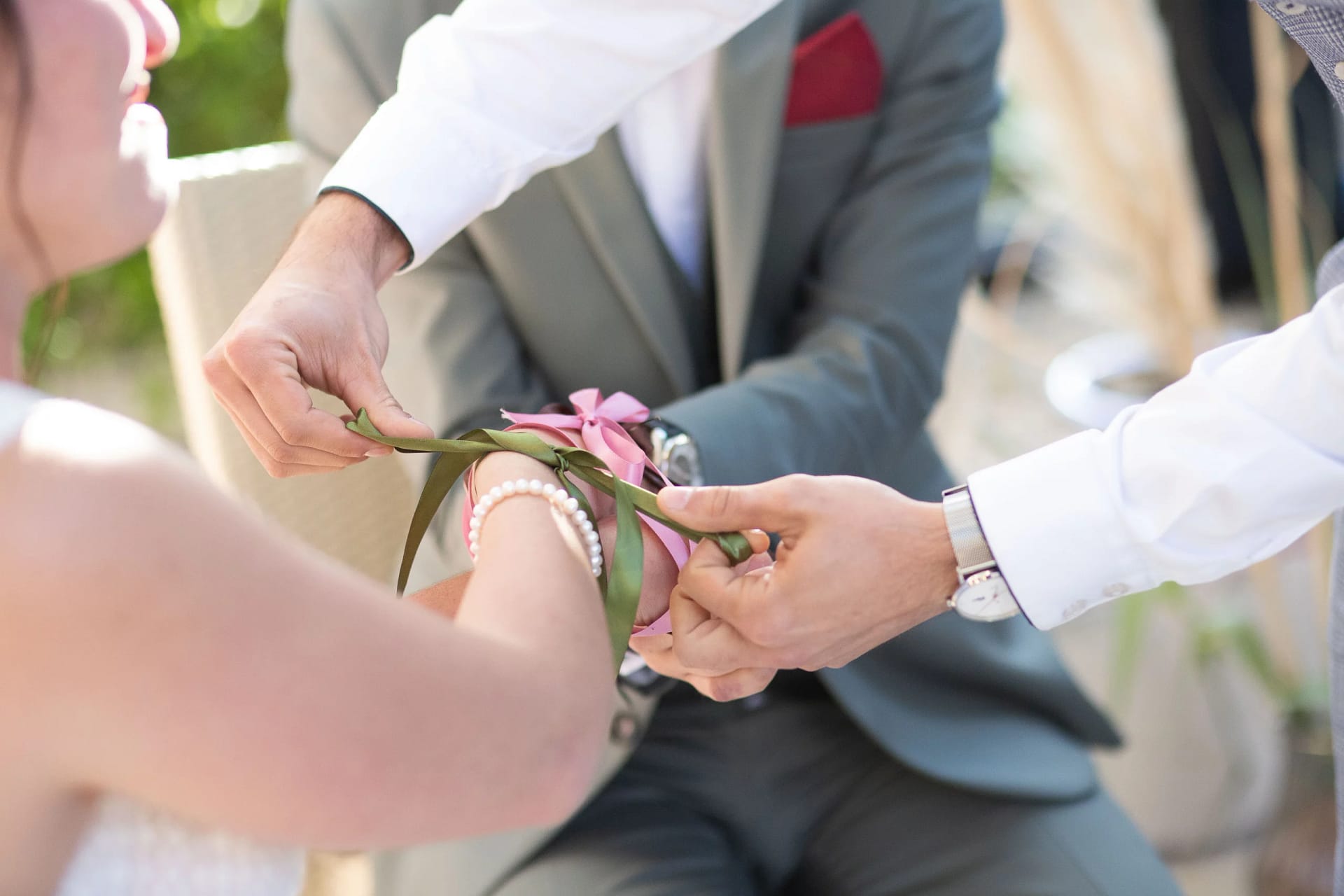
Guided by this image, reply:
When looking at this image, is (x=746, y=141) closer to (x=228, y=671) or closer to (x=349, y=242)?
(x=349, y=242)

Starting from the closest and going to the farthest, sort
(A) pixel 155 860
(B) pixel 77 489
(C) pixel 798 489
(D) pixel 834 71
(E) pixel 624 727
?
(B) pixel 77 489 → (A) pixel 155 860 → (C) pixel 798 489 → (E) pixel 624 727 → (D) pixel 834 71

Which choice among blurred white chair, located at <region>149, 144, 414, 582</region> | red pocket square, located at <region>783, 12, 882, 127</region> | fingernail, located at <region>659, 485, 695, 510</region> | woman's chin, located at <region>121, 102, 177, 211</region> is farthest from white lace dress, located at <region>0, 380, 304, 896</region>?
red pocket square, located at <region>783, 12, 882, 127</region>

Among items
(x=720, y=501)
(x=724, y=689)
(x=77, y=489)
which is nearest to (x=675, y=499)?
(x=720, y=501)

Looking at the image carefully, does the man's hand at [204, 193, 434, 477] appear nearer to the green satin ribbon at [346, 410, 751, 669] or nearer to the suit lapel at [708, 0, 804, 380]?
the green satin ribbon at [346, 410, 751, 669]

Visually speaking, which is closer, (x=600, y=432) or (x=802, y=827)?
(x=600, y=432)

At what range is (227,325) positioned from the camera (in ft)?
3.84

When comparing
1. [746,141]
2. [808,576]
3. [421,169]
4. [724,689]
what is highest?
[421,169]

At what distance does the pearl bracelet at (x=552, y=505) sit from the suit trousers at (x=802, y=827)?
1.49 ft

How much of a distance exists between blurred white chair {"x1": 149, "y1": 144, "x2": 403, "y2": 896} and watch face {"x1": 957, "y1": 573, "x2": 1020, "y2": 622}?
66 cm

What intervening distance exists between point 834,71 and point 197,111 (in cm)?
212

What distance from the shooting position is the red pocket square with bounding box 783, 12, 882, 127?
48.8 inches

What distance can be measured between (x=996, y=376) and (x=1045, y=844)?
5.26 feet

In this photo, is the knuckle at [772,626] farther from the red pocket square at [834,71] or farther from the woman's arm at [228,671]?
the red pocket square at [834,71]

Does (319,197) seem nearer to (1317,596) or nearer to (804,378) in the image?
(804,378)
